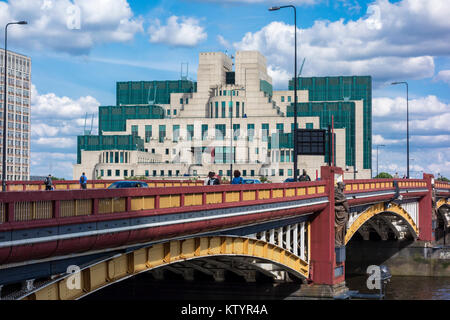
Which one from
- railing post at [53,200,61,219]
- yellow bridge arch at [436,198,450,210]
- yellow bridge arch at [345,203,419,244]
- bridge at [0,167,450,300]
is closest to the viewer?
bridge at [0,167,450,300]

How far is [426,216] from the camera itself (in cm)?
6731

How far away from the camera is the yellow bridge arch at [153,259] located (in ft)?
52.3

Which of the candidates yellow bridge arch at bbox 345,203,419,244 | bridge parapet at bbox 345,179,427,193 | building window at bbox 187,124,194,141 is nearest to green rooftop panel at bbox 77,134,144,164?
building window at bbox 187,124,194,141

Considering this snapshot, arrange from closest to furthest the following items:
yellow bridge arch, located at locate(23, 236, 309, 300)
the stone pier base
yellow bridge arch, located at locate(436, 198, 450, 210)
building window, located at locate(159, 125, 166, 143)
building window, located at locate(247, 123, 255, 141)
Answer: yellow bridge arch, located at locate(23, 236, 309, 300), the stone pier base, yellow bridge arch, located at locate(436, 198, 450, 210), building window, located at locate(247, 123, 255, 141), building window, located at locate(159, 125, 166, 143)

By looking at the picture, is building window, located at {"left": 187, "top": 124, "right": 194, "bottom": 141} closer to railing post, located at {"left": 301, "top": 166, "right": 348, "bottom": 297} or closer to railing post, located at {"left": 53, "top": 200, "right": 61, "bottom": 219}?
railing post, located at {"left": 301, "top": 166, "right": 348, "bottom": 297}

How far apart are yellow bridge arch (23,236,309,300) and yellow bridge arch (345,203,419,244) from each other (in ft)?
40.9

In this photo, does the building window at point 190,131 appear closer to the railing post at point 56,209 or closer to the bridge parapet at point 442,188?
the bridge parapet at point 442,188

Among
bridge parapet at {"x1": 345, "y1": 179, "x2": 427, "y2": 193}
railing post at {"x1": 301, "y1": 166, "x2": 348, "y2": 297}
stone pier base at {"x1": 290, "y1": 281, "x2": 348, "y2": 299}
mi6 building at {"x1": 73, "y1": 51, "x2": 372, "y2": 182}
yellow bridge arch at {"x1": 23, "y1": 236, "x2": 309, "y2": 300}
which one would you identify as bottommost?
stone pier base at {"x1": 290, "y1": 281, "x2": 348, "y2": 299}

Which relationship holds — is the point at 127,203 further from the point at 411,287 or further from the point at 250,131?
the point at 250,131

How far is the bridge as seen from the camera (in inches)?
567

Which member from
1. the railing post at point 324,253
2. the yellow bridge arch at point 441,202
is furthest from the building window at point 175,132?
the railing post at point 324,253

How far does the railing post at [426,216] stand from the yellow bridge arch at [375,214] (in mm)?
1130
